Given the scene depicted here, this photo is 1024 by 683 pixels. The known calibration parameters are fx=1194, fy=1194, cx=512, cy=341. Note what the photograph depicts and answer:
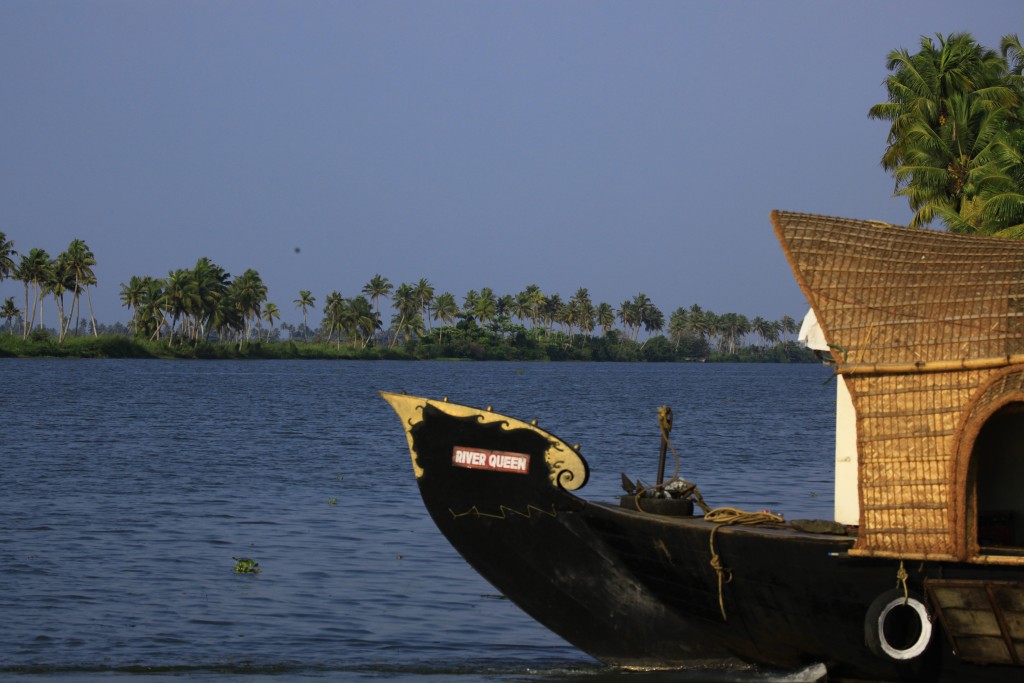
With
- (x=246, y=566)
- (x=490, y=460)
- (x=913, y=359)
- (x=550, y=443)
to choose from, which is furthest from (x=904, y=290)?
(x=246, y=566)

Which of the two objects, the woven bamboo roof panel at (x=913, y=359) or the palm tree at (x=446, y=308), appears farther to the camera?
the palm tree at (x=446, y=308)

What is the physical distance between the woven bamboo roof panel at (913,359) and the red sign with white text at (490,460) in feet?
8.06

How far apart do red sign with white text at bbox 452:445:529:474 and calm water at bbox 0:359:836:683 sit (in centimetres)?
190

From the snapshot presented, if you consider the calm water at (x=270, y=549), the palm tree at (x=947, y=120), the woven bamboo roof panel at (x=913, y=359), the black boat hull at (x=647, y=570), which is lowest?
the calm water at (x=270, y=549)

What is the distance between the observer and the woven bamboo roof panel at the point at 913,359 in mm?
7430

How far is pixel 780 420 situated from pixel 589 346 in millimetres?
124399

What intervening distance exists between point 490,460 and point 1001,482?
370 cm

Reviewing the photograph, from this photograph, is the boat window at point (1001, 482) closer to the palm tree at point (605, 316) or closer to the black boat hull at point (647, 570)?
the black boat hull at point (647, 570)

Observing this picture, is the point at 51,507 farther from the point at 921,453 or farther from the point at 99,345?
the point at 99,345

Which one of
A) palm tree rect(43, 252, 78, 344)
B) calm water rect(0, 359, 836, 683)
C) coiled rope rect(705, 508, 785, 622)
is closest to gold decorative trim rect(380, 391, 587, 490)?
coiled rope rect(705, 508, 785, 622)

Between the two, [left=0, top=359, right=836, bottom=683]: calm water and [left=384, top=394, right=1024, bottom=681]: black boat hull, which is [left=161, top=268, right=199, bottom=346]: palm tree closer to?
[left=0, top=359, right=836, bottom=683]: calm water

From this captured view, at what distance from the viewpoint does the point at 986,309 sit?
764cm

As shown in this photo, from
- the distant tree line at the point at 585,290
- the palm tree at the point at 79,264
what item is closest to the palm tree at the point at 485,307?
the distant tree line at the point at 585,290

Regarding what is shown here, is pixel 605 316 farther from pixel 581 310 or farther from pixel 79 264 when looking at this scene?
pixel 79 264
